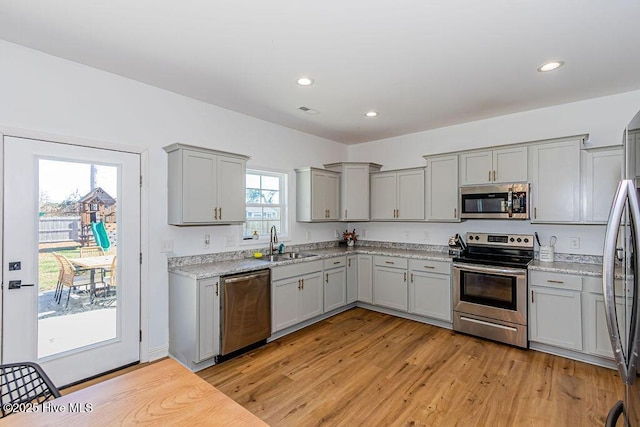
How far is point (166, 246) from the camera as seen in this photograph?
3.18 m

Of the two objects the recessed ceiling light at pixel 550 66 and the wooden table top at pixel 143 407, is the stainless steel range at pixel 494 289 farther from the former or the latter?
the wooden table top at pixel 143 407

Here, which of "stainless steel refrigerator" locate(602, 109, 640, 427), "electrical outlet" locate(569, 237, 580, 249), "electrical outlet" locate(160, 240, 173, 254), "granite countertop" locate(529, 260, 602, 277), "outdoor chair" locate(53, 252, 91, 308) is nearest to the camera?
"stainless steel refrigerator" locate(602, 109, 640, 427)

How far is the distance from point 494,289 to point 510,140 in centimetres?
189

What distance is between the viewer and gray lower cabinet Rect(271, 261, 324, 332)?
140 inches

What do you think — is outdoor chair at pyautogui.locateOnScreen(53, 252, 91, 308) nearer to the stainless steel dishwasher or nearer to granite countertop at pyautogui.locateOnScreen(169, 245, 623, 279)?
granite countertop at pyautogui.locateOnScreen(169, 245, 623, 279)

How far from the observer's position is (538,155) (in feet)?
11.3

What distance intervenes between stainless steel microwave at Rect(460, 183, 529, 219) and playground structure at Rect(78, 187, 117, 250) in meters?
3.89

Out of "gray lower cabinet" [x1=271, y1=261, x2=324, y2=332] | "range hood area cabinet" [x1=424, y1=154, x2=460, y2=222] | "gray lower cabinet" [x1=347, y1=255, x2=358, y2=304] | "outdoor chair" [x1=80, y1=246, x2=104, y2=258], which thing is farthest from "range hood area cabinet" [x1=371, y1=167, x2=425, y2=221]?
"outdoor chair" [x1=80, y1=246, x2=104, y2=258]

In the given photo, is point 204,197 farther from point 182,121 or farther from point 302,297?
point 302,297

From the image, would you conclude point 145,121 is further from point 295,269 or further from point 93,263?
point 295,269

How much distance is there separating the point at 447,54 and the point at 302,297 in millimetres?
2969

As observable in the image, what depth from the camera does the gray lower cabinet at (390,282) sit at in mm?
4254

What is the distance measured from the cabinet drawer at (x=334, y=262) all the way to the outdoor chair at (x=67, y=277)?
2.63m

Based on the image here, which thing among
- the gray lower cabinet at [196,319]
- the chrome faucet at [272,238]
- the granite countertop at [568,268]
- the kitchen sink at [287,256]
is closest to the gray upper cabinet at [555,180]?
the granite countertop at [568,268]
